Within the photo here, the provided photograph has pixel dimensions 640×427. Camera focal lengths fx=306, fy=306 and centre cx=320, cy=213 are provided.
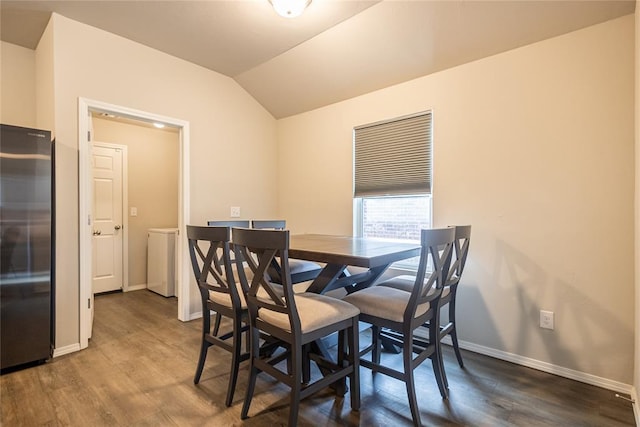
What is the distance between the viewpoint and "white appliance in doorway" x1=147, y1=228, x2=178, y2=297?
4020 mm

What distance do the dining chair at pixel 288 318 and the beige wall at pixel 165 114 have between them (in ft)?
5.89

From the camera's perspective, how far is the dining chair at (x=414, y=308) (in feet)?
5.18

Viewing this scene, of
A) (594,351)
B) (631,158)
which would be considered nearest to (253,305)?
(594,351)

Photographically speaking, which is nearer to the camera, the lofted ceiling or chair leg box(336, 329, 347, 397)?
chair leg box(336, 329, 347, 397)

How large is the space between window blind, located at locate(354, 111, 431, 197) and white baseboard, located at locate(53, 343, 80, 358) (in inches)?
111

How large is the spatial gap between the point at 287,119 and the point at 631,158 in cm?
329

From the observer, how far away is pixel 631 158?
1.90 meters

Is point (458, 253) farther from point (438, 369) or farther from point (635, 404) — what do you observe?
point (635, 404)

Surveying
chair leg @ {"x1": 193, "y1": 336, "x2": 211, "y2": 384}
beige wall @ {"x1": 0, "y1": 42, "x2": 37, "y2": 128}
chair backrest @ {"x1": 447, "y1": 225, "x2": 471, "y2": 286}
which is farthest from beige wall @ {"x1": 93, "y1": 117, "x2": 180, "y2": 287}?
chair backrest @ {"x1": 447, "y1": 225, "x2": 471, "y2": 286}

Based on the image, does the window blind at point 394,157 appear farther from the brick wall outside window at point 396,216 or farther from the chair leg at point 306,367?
the chair leg at point 306,367

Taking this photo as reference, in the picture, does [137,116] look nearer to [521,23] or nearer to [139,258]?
[139,258]

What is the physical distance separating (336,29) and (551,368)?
3096 millimetres

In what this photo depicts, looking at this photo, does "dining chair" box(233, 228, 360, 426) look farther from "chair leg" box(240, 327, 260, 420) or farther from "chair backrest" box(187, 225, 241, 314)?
"chair backrest" box(187, 225, 241, 314)

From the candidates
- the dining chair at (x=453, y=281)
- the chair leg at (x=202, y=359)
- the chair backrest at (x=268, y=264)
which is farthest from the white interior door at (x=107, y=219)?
the dining chair at (x=453, y=281)
